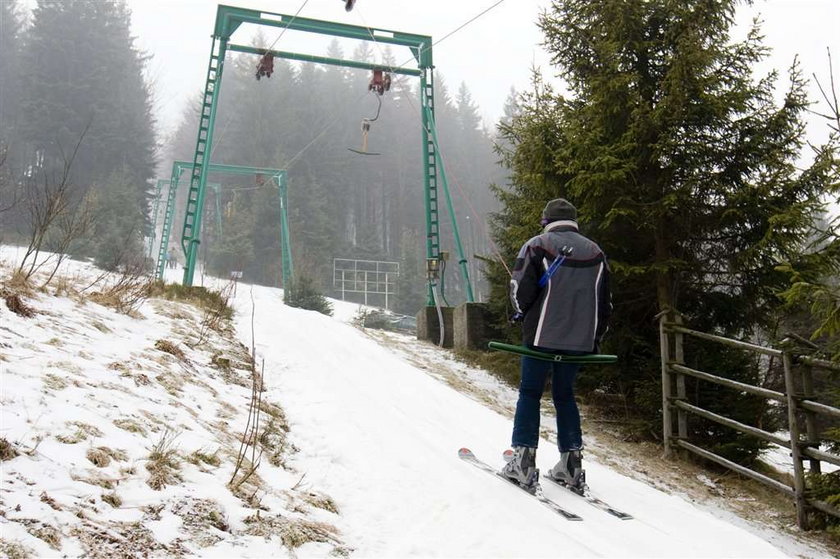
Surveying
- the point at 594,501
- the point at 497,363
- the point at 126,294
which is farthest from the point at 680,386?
the point at 126,294

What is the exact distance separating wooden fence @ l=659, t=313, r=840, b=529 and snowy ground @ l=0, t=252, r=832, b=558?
0.44 metres

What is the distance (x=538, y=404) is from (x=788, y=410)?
7.91ft

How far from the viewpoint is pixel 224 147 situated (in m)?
52.8

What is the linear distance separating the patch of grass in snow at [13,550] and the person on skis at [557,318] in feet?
9.41

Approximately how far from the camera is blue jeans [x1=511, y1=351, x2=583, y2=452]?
13.5 feet

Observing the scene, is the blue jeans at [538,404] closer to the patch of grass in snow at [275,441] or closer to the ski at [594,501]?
the ski at [594,501]

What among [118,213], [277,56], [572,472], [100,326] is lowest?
[572,472]

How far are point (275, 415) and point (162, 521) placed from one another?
93.5 inches

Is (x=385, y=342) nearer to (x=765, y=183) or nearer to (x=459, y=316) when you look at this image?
(x=459, y=316)

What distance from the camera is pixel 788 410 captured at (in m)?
5.04

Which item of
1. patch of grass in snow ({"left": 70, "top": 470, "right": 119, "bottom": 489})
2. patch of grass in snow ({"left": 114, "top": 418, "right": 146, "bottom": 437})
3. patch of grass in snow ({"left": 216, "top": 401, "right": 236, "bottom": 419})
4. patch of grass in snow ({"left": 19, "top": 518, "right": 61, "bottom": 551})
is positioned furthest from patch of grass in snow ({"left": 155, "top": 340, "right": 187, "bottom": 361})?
patch of grass in snow ({"left": 19, "top": 518, "right": 61, "bottom": 551})

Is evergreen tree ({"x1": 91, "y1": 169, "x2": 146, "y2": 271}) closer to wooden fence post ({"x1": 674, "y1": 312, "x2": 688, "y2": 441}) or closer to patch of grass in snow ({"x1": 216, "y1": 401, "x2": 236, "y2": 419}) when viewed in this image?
patch of grass in snow ({"x1": 216, "y1": 401, "x2": 236, "y2": 419})

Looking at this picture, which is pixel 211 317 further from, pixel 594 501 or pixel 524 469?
pixel 594 501

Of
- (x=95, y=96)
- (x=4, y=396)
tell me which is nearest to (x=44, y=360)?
(x=4, y=396)
